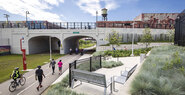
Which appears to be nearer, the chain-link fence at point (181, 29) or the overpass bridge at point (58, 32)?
the chain-link fence at point (181, 29)

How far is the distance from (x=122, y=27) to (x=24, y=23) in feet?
102

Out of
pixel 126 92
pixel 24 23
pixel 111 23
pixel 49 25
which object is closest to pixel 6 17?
pixel 24 23

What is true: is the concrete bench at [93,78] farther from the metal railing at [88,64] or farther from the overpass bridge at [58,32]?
the overpass bridge at [58,32]

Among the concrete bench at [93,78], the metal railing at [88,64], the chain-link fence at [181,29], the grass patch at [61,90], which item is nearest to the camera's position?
the concrete bench at [93,78]

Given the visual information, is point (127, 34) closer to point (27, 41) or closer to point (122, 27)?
point (122, 27)

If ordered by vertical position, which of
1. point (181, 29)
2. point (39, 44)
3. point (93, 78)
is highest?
point (181, 29)

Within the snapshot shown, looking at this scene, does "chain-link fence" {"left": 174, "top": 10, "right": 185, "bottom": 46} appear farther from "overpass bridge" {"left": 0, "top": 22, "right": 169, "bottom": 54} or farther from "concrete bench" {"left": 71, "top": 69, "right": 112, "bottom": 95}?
"overpass bridge" {"left": 0, "top": 22, "right": 169, "bottom": 54}

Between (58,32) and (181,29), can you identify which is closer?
(181,29)

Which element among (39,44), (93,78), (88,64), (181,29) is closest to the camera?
(93,78)

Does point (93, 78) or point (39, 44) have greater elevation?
point (39, 44)

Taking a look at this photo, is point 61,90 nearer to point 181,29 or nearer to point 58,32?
point 181,29

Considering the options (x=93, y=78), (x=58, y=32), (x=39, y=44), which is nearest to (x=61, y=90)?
(x=93, y=78)

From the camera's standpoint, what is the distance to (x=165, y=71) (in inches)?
193

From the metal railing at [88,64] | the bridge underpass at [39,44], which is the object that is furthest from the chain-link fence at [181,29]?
the bridge underpass at [39,44]
